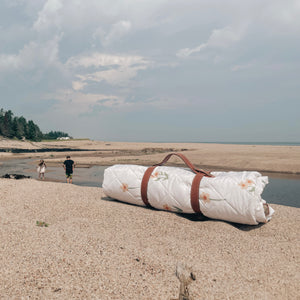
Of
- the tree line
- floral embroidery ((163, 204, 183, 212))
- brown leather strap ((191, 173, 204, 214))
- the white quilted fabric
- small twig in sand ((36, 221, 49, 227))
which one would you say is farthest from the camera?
the tree line

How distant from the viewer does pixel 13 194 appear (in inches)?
328

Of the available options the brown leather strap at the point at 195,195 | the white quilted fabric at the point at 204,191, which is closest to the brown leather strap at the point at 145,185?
the white quilted fabric at the point at 204,191

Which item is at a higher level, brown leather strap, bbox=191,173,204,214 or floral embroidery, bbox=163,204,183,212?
brown leather strap, bbox=191,173,204,214

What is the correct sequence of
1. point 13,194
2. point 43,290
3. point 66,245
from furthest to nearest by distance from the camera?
point 13,194
point 66,245
point 43,290

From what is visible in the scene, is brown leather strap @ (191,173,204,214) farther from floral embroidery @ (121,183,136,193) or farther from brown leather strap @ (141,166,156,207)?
floral embroidery @ (121,183,136,193)

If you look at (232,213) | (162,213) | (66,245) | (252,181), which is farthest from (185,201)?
(66,245)

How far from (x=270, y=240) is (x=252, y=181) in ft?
4.48

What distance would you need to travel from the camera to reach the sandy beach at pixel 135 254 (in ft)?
11.7

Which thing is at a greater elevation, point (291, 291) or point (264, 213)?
point (264, 213)

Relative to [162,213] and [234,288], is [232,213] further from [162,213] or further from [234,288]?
[234,288]

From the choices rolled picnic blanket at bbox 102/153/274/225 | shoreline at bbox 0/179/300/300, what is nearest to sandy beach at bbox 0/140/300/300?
shoreline at bbox 0/179/300/300

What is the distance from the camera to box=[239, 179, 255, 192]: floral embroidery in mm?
5910

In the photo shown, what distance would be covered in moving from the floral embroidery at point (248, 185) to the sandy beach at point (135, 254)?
1031 mm

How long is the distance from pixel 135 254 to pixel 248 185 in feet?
10.5
